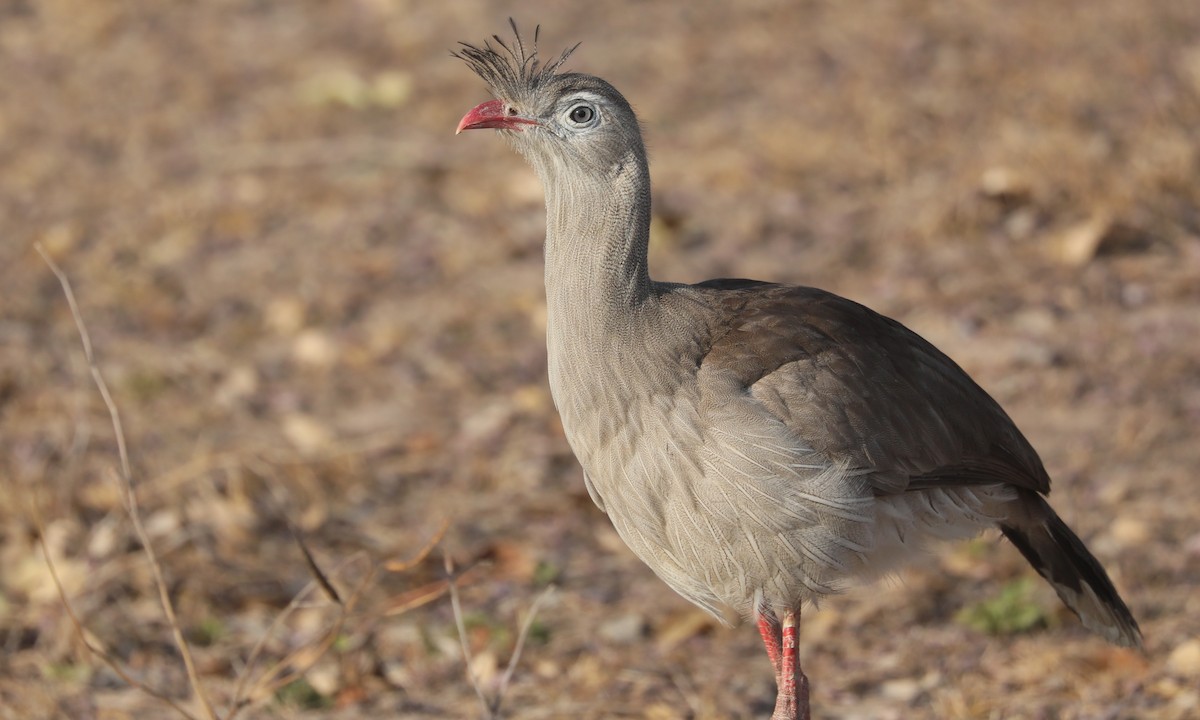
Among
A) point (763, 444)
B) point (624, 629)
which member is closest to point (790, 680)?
point (763, 444)

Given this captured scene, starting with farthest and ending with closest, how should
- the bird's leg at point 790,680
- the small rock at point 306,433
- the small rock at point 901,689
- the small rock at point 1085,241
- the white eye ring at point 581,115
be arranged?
the small rock at point 1085,241 < the small rock at point 306,433 < the small rock at point 901,689 < the bird's leg at point 790,680 < the white eye ring at point 581,115

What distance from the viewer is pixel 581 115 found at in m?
3.43

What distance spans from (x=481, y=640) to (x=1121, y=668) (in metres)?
1.97

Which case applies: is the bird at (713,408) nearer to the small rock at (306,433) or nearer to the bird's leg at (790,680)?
the bird's leg at (790,680)

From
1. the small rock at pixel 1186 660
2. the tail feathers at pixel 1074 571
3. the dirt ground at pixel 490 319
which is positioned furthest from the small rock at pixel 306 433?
the small rock at pixel 1186 660

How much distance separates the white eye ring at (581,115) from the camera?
3.41 metres

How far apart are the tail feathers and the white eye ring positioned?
1.50 m

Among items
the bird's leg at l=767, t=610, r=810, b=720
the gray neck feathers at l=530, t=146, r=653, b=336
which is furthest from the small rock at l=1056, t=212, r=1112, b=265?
the gray neck feathers at l=530, t=146, r=653, b=336

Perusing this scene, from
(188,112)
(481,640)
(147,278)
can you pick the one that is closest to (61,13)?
(188,112)

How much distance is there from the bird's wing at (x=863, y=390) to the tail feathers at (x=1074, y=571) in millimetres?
113

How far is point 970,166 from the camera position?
7195mm

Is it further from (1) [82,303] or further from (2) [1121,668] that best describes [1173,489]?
(1) [82,303]

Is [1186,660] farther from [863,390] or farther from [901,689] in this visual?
[863,390]

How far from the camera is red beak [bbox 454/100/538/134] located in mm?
3475
